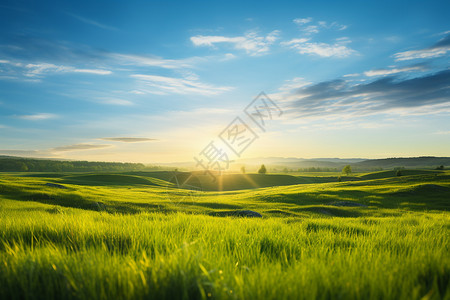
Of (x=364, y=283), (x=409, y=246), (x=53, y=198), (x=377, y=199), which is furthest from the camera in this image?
(x=377, y=199)

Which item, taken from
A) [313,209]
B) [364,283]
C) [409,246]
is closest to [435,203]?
[313,209]

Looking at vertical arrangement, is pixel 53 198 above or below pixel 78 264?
below

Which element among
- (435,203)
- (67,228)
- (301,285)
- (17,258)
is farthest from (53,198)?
(435,203)

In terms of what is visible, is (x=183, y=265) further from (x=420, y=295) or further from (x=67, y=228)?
(x=67, y=228)

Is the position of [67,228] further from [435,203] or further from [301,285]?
[435,203]

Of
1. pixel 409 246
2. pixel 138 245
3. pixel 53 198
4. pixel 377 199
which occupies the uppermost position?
pixel 138 245

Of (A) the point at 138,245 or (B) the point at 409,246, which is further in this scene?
(B) the point at 409,246

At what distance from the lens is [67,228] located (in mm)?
4230

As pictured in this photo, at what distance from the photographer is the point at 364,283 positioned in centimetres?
212

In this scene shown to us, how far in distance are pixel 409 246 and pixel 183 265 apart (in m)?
3.64

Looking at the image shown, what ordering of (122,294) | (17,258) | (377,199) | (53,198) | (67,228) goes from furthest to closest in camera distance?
1. (377,199)
2. (53,198)
3. (67,228)
4. (17,258)
5. (122,294)

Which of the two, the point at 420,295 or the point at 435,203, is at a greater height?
the point at 420,295

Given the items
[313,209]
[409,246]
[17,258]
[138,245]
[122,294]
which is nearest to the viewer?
[122,294]

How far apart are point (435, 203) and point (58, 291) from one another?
45169 mm
